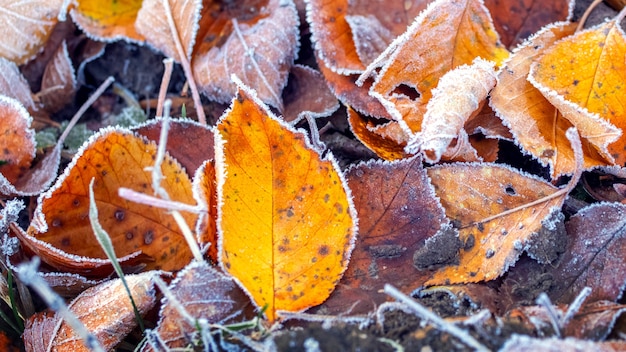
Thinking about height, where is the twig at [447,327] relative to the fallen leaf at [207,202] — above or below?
below

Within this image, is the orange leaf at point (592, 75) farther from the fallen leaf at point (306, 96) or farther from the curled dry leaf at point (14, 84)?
the curled dry leaf at point (14, 84)

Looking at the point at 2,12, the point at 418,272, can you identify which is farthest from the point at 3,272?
the point at 418,272

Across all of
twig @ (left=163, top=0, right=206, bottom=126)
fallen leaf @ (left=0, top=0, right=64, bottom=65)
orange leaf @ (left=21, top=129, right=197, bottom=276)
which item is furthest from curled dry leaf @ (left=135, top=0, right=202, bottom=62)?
orange leaf @ (left=21, top=129, right=197, bottom=276)

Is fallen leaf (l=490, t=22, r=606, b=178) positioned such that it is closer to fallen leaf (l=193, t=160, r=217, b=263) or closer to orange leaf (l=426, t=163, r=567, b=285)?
orange leaf (l=426, t=163, r=567, b=285)

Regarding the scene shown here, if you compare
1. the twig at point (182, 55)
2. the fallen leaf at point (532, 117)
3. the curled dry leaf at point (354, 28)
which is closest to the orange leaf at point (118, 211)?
the twig at point (182, 55)

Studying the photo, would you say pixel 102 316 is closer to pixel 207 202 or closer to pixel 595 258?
pixel 207 202

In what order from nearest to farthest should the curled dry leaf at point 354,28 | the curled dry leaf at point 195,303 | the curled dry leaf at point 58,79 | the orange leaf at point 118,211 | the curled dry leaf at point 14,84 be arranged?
the curled dry leaf at point 195,303 → the orange leaf at point 118,211 → the curled dry leaf at point 354,28 → the curled dry leaf at point 14,84 → the curled dry leaf at point 58,79
